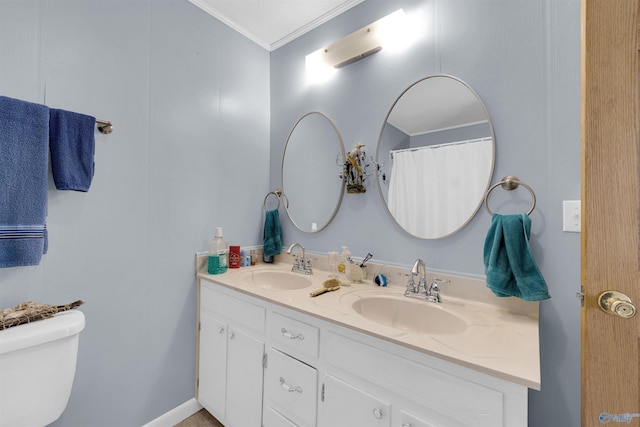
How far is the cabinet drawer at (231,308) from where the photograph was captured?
48.4 inches

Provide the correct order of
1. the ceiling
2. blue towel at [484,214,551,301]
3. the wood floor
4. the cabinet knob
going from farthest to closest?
1. the ceiling
2. the wood floor
3. blue towel at [484,214,551,301]
4. the cabinet knob

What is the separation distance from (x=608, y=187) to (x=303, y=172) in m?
1.49

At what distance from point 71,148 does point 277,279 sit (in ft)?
4.02

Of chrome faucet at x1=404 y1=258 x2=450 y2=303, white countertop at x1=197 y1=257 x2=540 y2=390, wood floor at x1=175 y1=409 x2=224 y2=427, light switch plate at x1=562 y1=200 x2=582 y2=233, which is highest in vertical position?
light switch plate at x1=562 y1=200 x2=582 y2=233

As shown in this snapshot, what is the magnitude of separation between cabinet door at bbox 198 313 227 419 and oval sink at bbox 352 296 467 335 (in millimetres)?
801

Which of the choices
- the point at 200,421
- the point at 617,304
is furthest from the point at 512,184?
the point at 200,421

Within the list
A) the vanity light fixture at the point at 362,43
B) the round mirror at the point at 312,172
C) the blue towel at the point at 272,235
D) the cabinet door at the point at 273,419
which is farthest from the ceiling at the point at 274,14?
the cabinet door at the point at 273,419

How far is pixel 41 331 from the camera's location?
3.04 ft

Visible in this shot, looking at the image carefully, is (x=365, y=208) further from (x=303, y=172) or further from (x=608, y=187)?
(x=608, y=187)

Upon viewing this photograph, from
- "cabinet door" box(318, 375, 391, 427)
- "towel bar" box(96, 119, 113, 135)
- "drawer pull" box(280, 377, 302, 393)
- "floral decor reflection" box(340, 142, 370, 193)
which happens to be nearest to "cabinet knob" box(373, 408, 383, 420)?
"cabinet door" box(318, 375, 391, 427)

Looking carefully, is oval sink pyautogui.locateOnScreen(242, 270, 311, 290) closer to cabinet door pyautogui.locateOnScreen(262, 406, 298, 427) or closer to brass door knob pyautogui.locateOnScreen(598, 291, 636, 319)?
cabinet door pyautogui.locateOnScreen(262, 406, 298, 427)

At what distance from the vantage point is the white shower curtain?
3.82 feet

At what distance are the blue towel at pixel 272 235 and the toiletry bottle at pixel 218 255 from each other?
30cm

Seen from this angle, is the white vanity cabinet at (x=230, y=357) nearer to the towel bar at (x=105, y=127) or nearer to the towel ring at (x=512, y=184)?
the towel bar at (x=105, y=127)
